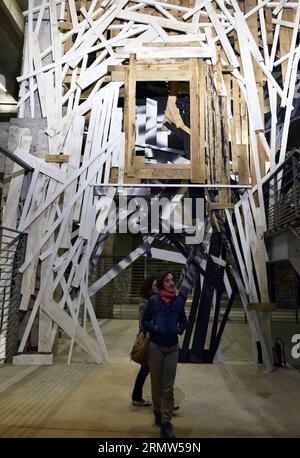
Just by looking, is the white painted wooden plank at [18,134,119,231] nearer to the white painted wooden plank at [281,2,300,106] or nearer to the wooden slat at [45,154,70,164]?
the wooden slat at [45,154,70,164]

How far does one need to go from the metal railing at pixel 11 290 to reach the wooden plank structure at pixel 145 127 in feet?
0.55

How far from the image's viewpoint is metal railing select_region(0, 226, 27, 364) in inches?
245

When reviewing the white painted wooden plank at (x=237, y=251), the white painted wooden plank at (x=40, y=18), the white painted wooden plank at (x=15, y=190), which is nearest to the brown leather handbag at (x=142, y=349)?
the white painted wooden plank at (x=237, y=251)

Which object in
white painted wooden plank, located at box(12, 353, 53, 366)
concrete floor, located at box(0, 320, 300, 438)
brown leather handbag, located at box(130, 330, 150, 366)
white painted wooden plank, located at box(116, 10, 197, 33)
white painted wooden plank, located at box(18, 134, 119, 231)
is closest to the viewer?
concrete floor, located at box(0, 320, 300, 438)

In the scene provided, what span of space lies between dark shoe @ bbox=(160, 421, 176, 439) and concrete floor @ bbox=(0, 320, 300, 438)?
0.10 metres

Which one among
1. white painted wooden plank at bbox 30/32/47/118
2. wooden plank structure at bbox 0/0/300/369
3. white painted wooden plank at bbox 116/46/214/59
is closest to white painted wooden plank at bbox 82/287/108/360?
wooden plank structure at bbox 0/0/300/369

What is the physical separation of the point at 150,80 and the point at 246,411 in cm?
658

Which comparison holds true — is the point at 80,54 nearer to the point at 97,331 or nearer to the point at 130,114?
the point at 130,114

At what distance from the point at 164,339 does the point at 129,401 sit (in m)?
1.49

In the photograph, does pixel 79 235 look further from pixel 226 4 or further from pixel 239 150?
pixel 226 4

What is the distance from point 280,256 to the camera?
18.9 feet

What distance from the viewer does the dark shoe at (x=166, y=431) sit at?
312 cm

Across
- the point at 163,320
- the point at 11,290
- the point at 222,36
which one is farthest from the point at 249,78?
the point at 11,290

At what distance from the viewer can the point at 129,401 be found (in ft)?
13.7
